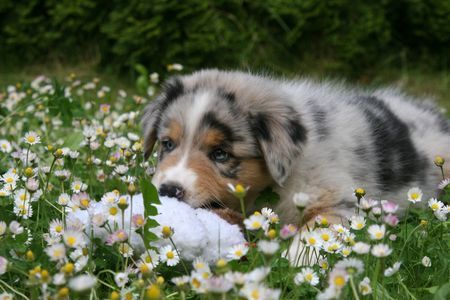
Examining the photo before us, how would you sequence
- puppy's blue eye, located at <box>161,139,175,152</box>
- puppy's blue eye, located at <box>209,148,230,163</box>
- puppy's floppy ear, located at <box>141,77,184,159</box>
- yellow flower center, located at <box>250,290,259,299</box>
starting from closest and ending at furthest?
1. yellow flower center, located at <box>250,290,259,299</box>
2. puppy's blue eye, located at <box>209,148,230,163</box>
3. puppy's blue eye, located at <box>161,139,175,152</box>
4. puppy's floppy ear, located at <box>141,77,184,159</box>

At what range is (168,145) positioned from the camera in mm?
3729

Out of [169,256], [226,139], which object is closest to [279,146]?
[226,139]

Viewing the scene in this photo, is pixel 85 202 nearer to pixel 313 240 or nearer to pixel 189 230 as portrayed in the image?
pixel 189 230

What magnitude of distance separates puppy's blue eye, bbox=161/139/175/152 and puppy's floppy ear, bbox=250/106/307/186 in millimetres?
423

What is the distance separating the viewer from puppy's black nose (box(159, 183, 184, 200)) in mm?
3264

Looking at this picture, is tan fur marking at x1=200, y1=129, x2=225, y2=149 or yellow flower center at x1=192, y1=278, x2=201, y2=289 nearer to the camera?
yellow flower center at x1=192, y1=278, x2=201, y2=289

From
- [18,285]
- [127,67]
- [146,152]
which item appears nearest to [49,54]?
[127,67]

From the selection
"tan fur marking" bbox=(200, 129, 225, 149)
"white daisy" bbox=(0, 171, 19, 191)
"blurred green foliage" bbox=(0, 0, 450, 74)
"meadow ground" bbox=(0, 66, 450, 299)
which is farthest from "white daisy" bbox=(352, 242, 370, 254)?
"blurred green foliage" bbox=(0, 0, 450, 74)

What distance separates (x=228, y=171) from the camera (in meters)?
3.54

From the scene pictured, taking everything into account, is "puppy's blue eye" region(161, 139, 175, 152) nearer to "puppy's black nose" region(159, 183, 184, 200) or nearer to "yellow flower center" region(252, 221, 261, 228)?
"puppy's black nose" region(159, 183, 184, 200)

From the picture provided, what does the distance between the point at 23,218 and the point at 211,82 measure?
4.14 ft

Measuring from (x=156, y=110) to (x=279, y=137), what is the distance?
80 centimetres

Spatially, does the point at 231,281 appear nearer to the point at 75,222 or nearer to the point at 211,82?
the point at 75,222

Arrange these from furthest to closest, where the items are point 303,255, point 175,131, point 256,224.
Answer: point 175,131 < point 303,255 < point 256,224
